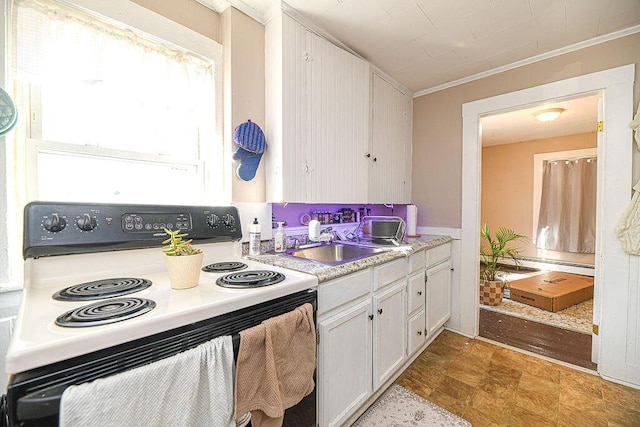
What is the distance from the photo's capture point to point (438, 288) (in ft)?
7.68

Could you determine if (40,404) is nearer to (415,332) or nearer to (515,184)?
(415,332)

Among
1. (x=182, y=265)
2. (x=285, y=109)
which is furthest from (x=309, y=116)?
(x=182, y=265)

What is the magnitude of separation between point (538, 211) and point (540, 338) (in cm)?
319

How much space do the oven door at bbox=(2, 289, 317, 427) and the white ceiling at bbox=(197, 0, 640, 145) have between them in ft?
5.50

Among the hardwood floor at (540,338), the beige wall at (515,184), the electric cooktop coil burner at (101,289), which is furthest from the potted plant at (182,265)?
the beige wall at (515,184)

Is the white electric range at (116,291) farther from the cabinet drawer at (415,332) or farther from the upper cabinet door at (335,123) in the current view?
the cabinet drawer at (415,332)

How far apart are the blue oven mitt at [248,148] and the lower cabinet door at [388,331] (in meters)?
1.02

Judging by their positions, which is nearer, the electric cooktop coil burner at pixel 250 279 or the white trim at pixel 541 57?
the electric cooktop coil burner at pixel 250 279

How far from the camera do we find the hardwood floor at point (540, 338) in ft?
7.09

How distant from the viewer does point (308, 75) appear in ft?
5.66

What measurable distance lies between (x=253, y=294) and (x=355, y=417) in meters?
1.10

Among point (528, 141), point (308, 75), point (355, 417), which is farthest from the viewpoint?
point (528, 141)

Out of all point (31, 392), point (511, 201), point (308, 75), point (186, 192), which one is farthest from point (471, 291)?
point (511, 201)

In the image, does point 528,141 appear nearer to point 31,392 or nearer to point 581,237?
point 581,237
